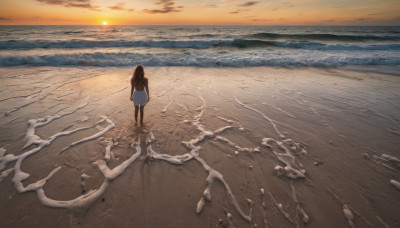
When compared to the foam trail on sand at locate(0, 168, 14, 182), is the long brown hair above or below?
above

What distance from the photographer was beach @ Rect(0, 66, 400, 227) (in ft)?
8.04

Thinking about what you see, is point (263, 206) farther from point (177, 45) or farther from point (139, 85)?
point (177, 45)

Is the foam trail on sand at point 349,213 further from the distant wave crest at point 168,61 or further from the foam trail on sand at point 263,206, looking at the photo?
the distant wave crest at point 168,61

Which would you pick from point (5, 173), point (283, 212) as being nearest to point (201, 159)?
point (283, 212)

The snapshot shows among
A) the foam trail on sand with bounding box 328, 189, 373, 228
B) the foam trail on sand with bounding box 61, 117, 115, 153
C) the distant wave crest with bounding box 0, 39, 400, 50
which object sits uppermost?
the distant wave crest with bounding box 0, 39, 400, 50

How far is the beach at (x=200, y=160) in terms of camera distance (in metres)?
2.45

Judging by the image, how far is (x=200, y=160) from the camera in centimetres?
347

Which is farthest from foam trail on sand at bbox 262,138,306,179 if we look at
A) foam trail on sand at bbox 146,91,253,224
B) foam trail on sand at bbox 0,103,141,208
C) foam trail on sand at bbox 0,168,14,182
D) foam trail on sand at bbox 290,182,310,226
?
foam trail on sand at bbox 0,168,14,182

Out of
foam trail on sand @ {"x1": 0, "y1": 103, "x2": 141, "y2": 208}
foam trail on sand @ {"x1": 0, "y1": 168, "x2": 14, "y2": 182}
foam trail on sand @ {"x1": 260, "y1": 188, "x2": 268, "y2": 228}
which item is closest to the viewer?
foam trail on sand @ {"x1": 260, "y1": 188, "x2": 268, "y2": 228}

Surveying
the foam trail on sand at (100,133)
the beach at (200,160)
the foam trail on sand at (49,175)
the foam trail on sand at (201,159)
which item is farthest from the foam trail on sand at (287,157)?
the foam trail on sand at (100,133)

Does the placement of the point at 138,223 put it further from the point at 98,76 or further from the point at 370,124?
the point at 98,76

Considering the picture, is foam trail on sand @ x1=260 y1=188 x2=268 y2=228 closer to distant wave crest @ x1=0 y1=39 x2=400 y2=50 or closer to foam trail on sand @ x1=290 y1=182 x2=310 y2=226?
foam trail on sand @ x1=290 y1=182 x2=310 y2=226

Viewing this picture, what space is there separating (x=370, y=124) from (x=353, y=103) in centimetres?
162

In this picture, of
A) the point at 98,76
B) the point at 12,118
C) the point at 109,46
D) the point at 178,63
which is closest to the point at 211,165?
the point at 12,118
